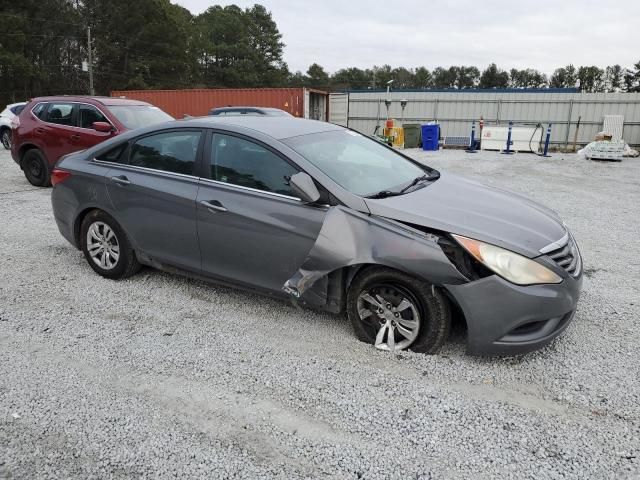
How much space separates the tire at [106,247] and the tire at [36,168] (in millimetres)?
5532

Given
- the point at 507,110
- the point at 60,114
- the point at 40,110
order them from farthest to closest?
the point at 507,110
the point at 40,110
the point at 60,114

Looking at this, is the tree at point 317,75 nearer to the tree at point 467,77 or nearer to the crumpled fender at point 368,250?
the tree at point 467,77

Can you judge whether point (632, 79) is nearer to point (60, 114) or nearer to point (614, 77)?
point (614, 77)

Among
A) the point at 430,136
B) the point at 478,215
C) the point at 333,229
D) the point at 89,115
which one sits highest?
the point at 89,115

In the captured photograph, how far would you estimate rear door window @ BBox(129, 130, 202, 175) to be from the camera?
396 centimetres

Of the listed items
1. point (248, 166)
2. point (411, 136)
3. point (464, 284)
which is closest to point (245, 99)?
point (411, 136)

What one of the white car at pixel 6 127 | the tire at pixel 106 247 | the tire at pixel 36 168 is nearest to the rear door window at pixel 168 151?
the tire at pixel 106 247

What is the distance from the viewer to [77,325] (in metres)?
3.71

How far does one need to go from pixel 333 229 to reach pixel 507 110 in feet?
80.3

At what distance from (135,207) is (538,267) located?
123 inches

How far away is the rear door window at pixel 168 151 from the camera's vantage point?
396 centimetres

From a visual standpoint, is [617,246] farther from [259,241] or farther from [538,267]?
[259,241]

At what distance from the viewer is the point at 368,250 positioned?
313 cm

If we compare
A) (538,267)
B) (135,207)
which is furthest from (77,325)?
(538,267)
